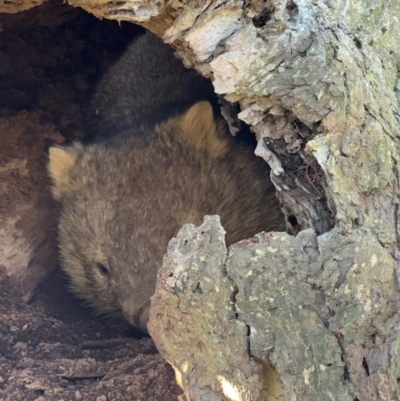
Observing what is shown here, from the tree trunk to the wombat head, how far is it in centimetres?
65

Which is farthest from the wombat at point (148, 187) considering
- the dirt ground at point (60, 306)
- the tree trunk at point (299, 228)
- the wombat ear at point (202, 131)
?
the tree trunk at point (299, 228)

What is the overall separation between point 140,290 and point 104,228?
0.27 m

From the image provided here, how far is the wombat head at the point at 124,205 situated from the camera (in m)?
2.09

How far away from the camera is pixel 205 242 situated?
4.15 feet

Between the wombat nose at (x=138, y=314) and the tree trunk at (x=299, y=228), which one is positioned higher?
the tree trunk at (x=299, y=228)

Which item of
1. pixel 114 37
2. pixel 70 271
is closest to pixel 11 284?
pixel 70 271

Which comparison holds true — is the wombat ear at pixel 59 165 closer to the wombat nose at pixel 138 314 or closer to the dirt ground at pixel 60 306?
the dirt ground at pixel 60 306

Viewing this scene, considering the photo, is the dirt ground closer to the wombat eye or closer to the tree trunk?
the wombat eye

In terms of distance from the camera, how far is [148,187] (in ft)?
7.07

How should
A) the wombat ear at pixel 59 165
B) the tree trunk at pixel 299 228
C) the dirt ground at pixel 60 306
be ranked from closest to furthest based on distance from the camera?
the tree trunk at pixel 299 228 → the dirt ground at pixel 60 306 → the wombat ear at pixel 59 165

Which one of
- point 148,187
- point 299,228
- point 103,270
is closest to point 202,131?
point 148,187

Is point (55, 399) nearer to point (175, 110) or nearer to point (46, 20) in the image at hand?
point (175, 110)

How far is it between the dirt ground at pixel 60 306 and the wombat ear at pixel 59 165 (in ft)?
0.65

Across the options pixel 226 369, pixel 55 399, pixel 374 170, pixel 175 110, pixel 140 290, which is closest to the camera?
pixel 226 369
